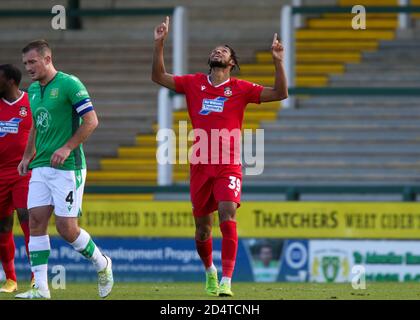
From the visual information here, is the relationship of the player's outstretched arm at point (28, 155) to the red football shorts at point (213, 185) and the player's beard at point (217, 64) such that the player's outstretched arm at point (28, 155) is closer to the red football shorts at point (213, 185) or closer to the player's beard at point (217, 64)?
the red football shorts at point (213, 185)

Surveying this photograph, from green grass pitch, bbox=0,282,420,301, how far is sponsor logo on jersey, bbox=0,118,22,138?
1.56 metres

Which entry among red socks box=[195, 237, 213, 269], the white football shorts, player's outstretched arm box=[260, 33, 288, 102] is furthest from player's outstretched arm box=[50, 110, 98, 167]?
red socks box=[195, 237, 213, 269]

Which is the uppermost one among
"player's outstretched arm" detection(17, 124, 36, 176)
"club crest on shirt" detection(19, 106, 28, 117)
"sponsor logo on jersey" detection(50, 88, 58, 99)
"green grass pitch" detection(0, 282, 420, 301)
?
"sponsor logo on jersey" detection(50, 88, 58, 99)

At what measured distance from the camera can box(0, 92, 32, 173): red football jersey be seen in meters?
13.4

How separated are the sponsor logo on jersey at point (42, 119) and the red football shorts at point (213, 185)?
1.58 m

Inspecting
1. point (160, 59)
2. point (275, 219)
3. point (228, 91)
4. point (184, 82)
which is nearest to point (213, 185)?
point (228, 91)

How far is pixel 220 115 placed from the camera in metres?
12.5

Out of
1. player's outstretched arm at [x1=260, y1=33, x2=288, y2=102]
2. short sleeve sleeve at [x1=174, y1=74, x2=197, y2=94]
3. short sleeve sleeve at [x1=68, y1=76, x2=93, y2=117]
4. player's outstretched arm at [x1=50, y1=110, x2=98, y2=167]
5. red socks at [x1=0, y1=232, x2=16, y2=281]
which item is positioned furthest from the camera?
red socks at [x1=0, y1=232, x2=16, y2=281]

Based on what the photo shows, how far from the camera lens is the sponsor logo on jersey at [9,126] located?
13.4 m

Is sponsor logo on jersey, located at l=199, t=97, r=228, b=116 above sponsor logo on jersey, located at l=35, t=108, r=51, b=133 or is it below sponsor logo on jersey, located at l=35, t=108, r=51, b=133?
above

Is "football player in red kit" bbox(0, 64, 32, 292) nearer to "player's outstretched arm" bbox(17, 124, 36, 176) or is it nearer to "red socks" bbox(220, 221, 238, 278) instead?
"player's outstretched arm" bbox(17, 124, 36, 176)

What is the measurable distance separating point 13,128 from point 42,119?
1773 mm

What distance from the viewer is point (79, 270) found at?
18094mm

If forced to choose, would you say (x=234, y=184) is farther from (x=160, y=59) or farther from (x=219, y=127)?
(x=160, y=59)
